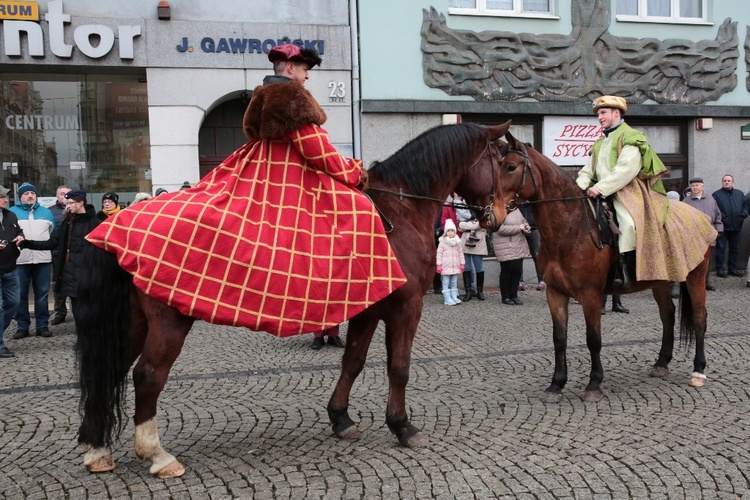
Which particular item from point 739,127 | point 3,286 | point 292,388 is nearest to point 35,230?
point 3,286

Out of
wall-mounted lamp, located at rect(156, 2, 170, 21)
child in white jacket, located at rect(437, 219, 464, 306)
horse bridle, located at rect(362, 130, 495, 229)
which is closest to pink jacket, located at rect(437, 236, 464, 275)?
child in white jacket, located at rect(437, 219, 464, 306)

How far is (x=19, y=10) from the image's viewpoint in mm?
11695

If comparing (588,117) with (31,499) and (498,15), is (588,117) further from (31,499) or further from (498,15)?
(31,499)

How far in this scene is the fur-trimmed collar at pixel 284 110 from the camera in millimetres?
4004

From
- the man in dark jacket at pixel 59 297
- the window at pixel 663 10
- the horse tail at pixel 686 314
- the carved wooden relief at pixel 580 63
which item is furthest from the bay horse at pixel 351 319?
the window at pixel 663 10

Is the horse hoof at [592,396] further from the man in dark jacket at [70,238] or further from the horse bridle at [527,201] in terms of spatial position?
the man in dark jacket at [70,238]

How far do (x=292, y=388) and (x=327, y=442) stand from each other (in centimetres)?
150

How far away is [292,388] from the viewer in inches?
239

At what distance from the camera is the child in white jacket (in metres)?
11.3

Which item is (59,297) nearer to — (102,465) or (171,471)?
(102,465)

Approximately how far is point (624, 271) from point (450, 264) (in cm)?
565

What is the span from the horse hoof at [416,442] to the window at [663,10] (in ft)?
40.2

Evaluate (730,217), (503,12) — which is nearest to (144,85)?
(503,12)

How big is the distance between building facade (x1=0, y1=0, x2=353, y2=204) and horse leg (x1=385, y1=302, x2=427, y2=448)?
30.0 ft
